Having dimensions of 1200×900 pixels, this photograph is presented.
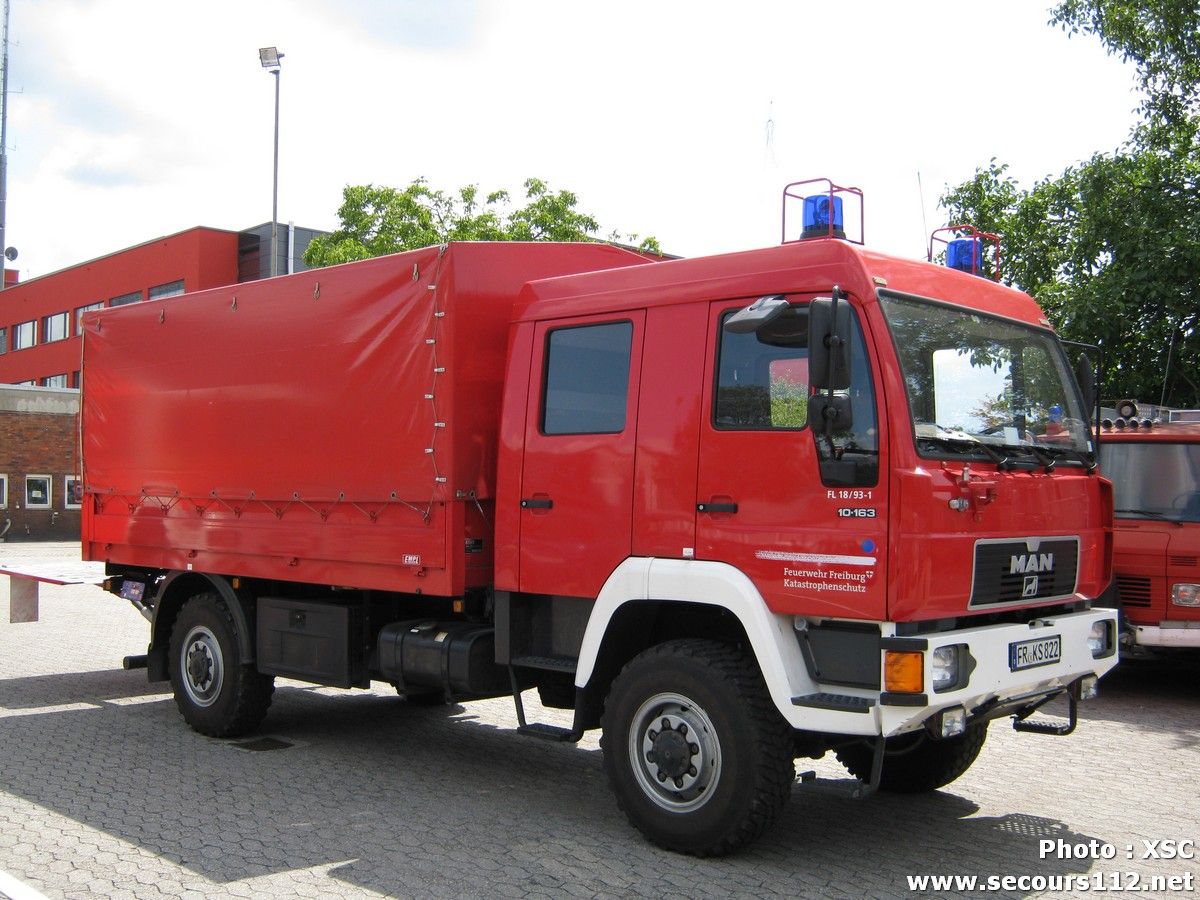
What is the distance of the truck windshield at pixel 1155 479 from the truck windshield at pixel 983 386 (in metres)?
4.18

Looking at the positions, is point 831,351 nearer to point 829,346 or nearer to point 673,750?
point 829,346

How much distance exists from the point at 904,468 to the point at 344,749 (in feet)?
15.1

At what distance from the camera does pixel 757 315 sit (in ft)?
16.8

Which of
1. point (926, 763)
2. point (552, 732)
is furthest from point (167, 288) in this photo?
point (926, 763)

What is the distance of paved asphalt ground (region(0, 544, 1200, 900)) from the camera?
17.1ft

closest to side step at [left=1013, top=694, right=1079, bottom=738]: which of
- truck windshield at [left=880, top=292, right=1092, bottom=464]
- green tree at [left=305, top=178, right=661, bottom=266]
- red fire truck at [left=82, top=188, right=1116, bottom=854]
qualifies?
red fire truck at [left=82, top=188, right=1116, bottom=854]

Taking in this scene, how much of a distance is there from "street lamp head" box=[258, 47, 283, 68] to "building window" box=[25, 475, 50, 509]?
17948 mm

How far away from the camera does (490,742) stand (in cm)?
811

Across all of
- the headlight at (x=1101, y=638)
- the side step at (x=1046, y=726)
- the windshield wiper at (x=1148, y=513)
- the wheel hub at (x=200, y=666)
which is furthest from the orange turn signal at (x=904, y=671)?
the windshield wiper at (x=1148, y=513)

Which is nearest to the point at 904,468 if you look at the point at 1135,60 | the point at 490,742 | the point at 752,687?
the point at 752,687

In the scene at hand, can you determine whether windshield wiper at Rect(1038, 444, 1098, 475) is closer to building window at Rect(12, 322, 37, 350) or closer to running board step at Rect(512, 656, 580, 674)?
running board step at Rect(512, 656, 580, 674)

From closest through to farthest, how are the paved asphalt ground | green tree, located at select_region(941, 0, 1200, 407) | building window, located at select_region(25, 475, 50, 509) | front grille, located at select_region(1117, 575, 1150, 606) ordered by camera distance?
the paved asphalt ground < front grille, located at select_region(1117, 575, 1150, 606) < green tree, located at select_region(941, 0, 1200, 407) < building window, located at select_region(25, 475, 50, 509)

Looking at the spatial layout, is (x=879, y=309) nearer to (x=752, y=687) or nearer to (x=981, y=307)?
(x=981, y=307)

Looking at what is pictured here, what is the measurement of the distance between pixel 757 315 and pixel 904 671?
5.33 ft
